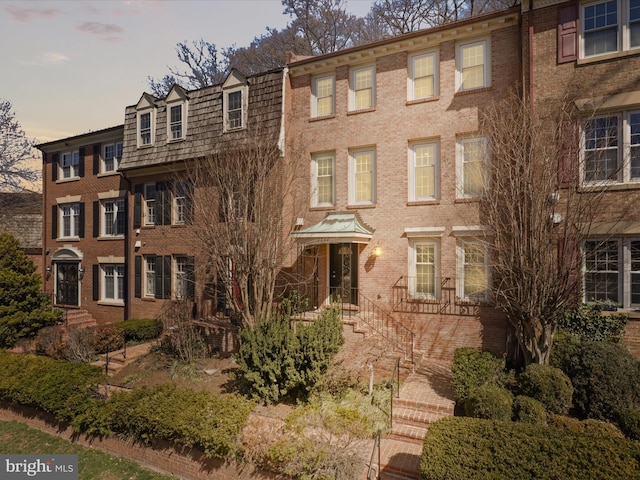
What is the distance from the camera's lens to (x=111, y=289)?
780 inches

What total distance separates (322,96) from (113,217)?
12656mm

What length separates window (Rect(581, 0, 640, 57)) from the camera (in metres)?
10.2

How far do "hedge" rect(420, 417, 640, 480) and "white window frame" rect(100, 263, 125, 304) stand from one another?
17.6 metres

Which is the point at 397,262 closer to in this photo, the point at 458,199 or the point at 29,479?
the point at 458,199

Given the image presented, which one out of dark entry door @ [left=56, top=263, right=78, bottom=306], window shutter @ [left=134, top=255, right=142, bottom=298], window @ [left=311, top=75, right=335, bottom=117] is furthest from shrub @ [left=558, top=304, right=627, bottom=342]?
dark entry door @ [left=56, top=263, right=78, bottom=306]

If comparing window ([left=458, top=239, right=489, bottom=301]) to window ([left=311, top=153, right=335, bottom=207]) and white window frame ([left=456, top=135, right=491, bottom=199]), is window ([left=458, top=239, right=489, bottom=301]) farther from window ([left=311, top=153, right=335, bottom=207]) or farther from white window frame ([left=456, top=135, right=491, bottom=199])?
window ([left=311, top=153, right=335, bottom=207])

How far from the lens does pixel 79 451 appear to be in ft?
30.0

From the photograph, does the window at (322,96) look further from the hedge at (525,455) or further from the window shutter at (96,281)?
the window shutter at (96,281)

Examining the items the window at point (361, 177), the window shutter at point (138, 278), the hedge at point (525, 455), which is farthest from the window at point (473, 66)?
the window shutter at point (138, 278)

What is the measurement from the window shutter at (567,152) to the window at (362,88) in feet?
A: 20.8

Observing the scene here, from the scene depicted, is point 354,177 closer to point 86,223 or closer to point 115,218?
point 115,218

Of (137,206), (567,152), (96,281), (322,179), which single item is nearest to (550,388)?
(567,152)

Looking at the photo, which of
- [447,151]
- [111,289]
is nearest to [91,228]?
[111,289]

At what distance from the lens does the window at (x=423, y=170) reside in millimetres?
13055
